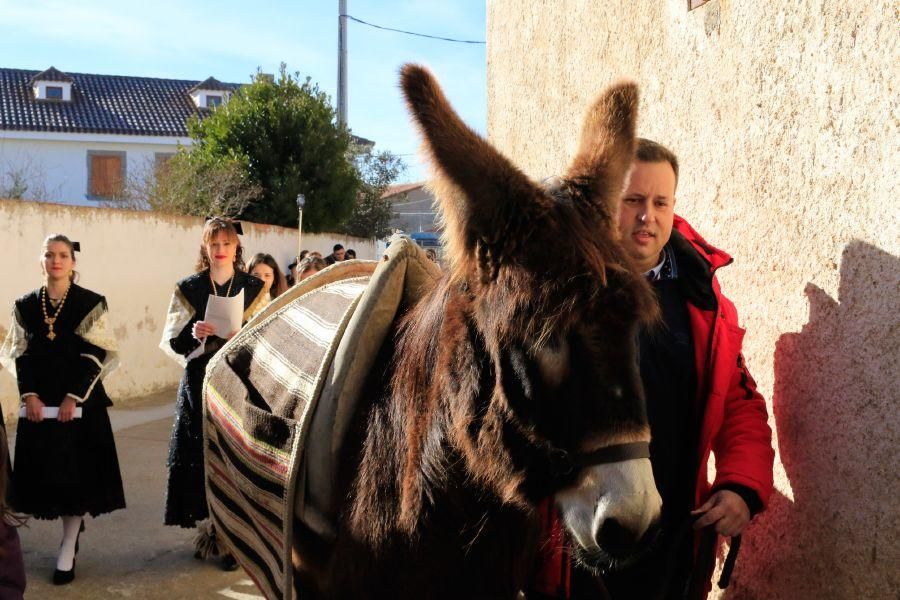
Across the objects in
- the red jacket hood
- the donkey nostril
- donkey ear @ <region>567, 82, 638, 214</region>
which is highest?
donkey ear @ <region>567, 82, 638, 214</region>

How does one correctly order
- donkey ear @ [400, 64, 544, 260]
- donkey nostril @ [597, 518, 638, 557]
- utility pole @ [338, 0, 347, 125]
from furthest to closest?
utility pole @ [338, 0, 347, 125] < donkey ear @ [400, 64, 544, 260] < donkey nostril @ [597, 518, 638, 557]

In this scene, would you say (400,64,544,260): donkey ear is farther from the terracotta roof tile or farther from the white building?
the terracotta roof tile

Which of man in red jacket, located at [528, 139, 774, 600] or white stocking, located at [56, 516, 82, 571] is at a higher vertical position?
man in red jacket, located at [528, 139, 774, 600]

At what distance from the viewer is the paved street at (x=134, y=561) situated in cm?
415

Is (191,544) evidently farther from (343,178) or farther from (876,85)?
(343,178)

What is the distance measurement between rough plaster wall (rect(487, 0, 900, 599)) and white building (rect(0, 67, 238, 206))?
32.9 m

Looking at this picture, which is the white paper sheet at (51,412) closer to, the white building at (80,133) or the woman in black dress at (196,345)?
the woman in black dress at (196,345)

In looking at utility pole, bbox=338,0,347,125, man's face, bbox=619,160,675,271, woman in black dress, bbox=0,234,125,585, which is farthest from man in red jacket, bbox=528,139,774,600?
utility pole, bbox=338,0,347,125

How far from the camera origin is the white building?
34.2 meters

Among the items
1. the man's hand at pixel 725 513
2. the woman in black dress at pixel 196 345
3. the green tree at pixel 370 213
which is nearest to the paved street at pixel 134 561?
the woman in black dress at pixel 196 345

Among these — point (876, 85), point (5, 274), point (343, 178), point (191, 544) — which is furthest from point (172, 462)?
point (343, 178)

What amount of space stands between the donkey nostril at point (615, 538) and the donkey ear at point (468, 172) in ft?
2.07

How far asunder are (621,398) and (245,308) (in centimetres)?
363

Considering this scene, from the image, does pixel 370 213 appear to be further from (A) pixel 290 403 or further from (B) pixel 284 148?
(A) pixel 290 403
